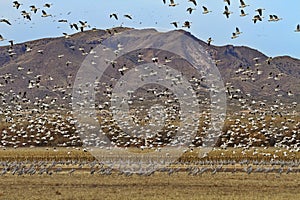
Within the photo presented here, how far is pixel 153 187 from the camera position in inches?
1314

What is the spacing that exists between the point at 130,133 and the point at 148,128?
20.0ft

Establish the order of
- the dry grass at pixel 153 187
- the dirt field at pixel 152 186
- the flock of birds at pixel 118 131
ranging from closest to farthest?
1. the dry grass at pixel 153 187
2. the dirt field at pixel 152 186
3. the flock of birds at pixel 118 131

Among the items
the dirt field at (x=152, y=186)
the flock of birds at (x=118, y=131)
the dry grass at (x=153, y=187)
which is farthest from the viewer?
the flock of birds at (x=118, y=131)

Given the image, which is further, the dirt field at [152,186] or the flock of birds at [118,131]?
the flock of birds at [118,131]

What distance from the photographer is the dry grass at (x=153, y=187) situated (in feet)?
95.3

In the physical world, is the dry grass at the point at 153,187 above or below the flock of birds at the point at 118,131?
below

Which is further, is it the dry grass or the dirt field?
the dirt field

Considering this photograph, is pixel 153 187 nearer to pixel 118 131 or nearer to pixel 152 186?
pixel 152 186

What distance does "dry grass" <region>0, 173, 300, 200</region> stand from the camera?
29047mm

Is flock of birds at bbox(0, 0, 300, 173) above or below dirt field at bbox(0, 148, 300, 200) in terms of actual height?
above

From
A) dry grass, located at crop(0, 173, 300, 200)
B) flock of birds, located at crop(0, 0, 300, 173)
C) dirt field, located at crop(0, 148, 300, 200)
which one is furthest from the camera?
flock of birds, located at crop(0, 0, 300, 173)

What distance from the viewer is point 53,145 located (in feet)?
305

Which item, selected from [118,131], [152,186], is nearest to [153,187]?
[152,186]

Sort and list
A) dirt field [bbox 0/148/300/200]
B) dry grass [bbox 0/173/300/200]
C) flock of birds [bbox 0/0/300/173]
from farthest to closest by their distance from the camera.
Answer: flock of birds [bbox 0/0/300/173]
dirt field [bbox 0/148/300/200]
dry grass [bbox 0/173/300/200]
